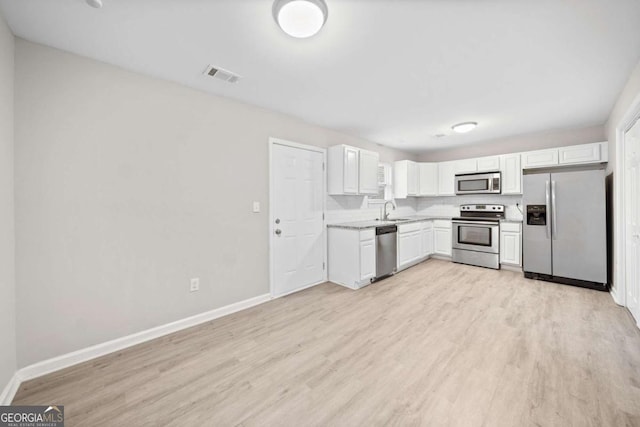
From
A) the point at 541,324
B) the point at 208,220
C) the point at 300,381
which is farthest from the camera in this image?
the point at 208,220

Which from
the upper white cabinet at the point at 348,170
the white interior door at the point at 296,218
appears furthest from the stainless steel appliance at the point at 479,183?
the white interior door at the point at 296,218

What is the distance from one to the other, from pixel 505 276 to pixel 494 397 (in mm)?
3269

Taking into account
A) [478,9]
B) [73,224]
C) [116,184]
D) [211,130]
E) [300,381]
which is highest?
[478,9]

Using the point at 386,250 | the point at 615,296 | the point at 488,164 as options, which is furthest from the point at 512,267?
the point at 386,250

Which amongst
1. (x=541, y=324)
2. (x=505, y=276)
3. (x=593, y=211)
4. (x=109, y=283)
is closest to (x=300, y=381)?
(x=109, y=283)

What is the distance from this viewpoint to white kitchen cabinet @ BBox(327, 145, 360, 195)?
393cm

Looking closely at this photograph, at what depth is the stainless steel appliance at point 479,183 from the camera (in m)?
4.71

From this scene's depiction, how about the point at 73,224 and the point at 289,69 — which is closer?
the point at 73,224

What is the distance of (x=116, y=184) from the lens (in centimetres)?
220

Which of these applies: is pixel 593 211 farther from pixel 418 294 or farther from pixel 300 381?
pixel 300 381

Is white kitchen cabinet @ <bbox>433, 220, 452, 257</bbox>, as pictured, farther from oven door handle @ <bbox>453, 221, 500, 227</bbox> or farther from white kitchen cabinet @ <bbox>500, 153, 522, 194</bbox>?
white kitchen cabinet @ <bbox>500, 153, 522, 194</bbox>

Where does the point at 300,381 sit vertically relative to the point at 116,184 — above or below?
below

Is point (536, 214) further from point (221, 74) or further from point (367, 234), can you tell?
point (221, 74)

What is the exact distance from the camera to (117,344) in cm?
219
